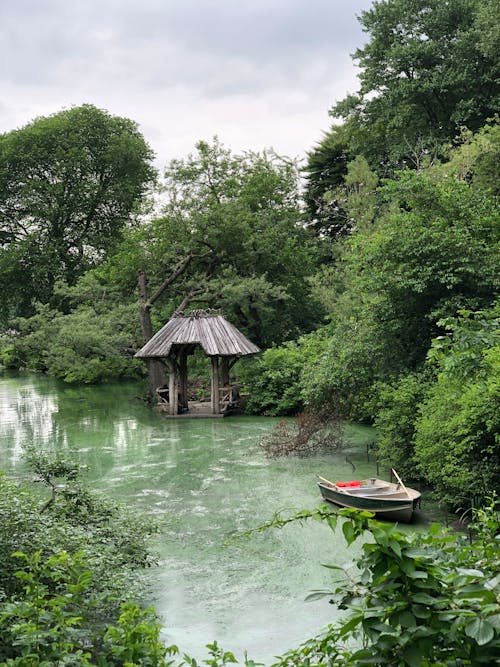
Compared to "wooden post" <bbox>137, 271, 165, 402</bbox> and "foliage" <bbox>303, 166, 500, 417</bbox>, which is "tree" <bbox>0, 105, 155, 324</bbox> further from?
"foliage" <bbox>303, 166, 500, 417</bbox>

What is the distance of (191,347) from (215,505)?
10.1m

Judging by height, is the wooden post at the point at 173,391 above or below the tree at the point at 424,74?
below

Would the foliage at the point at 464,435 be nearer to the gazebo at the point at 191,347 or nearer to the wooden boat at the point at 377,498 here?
the wooden boat at the point at 377,498

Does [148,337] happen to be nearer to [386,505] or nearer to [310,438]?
[310,438]

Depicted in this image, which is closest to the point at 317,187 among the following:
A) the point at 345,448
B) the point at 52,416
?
the point at 52,416

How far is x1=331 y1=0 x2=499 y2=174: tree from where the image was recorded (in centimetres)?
2328

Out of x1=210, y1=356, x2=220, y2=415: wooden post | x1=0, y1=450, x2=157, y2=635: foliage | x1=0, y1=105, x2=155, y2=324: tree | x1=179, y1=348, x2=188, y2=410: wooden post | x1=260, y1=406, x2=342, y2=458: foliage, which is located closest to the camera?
x1=0, y1=450, x2=157, y2=635: foliage

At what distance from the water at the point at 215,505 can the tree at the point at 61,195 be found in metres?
14.0

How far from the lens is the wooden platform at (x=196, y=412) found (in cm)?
1853

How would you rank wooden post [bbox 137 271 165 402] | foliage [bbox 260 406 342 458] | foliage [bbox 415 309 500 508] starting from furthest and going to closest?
wooden post [bbox 137 271 165 402] < foliage [bbox 260 406 342 458] < foliage [bbox 415 309 500 508]

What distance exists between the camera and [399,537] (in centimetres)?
193

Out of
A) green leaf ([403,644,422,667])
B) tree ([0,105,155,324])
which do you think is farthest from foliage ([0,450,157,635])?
tree ([0,105,155,324])

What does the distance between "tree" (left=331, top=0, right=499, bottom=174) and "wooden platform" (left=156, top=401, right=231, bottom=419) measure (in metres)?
10.6

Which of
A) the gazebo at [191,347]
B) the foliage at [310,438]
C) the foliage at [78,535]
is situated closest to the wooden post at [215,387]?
the gazebo at [191,347]
